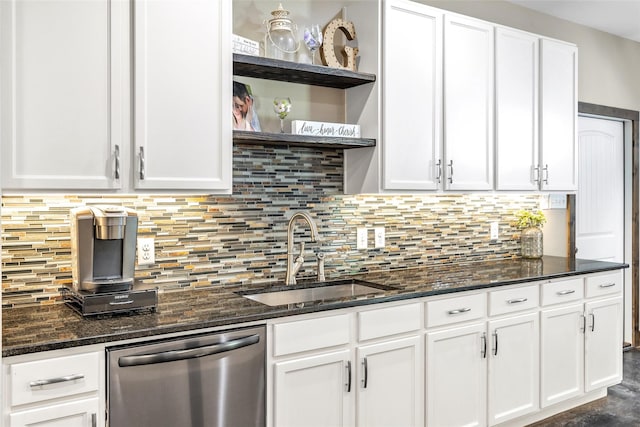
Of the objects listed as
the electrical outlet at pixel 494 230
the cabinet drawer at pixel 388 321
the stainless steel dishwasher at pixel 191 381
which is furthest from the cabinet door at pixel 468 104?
the stainless steel dishwasher at pixel 191 381

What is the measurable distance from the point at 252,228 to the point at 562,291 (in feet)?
6.10

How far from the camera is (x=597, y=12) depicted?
13.1 ft

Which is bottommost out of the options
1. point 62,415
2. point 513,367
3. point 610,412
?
point 610,412

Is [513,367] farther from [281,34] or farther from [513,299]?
[281,34]

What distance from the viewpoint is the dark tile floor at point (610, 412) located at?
3227 mm

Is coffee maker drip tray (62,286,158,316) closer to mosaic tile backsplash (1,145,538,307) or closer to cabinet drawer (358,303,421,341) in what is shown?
mosaic tile backsplash (1,145,538,307)

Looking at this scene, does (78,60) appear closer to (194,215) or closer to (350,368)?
(194,215)

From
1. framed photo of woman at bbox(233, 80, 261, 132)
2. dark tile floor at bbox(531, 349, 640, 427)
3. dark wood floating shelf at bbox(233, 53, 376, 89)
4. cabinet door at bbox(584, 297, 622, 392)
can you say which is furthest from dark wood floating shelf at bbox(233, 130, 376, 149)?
dark tile floor at bbox(531, 349, 640, 427)

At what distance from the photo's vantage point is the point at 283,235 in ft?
9.48

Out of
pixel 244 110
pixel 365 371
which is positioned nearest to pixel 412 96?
pixel 244 110

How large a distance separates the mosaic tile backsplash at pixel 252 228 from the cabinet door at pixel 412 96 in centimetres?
34

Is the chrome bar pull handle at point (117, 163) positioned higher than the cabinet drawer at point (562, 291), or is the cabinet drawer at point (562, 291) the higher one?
the chrome bar pull handle at point (117, 163)

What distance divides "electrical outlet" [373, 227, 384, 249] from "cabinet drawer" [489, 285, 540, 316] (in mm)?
685

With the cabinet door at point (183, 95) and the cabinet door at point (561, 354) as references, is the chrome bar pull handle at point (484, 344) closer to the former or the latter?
the cabinet door at point (561, 354)
